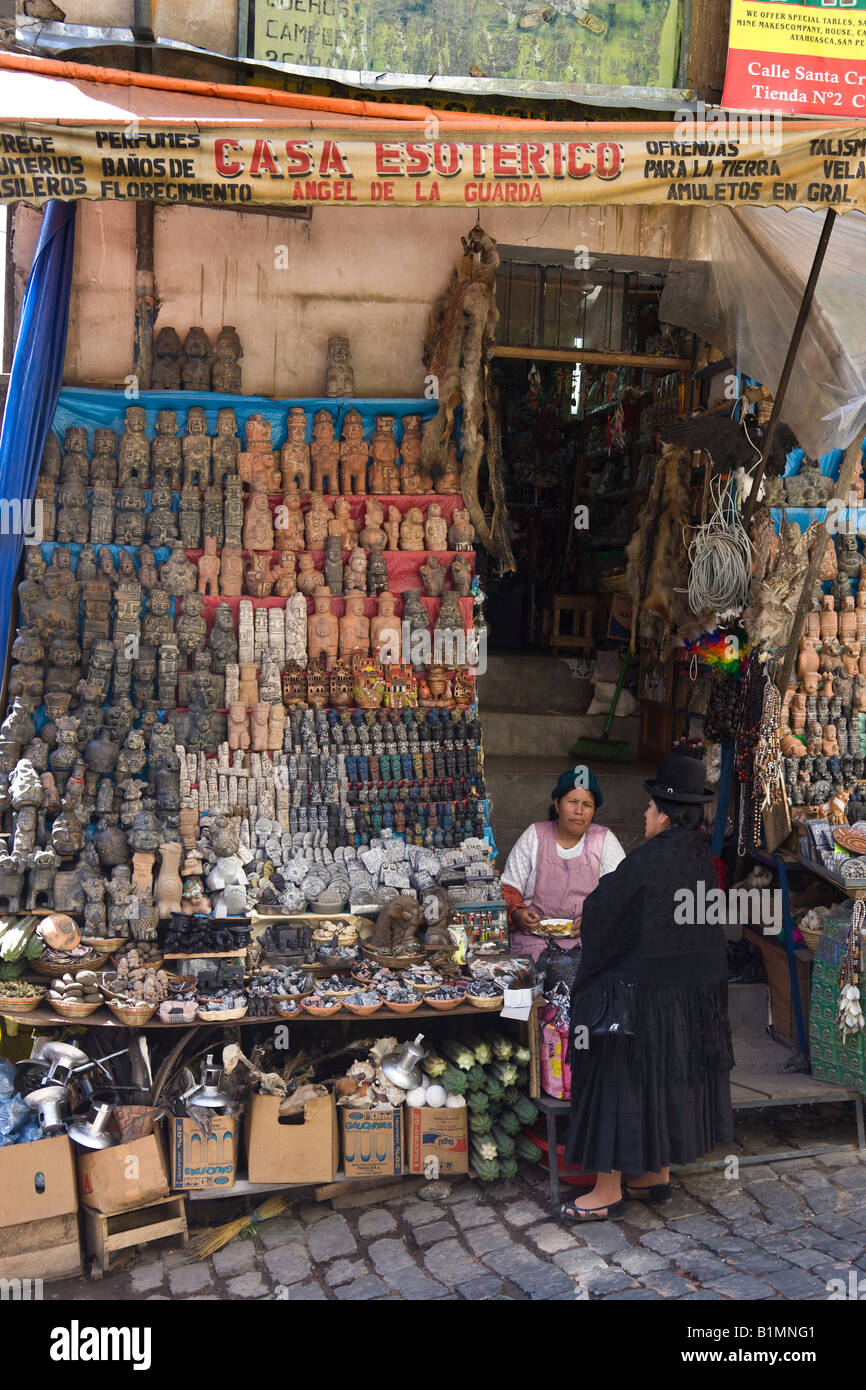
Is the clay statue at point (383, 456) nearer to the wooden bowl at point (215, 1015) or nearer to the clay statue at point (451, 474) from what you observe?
the clay statue at point (451, 474)

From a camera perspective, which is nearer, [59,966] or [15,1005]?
[15,1005]

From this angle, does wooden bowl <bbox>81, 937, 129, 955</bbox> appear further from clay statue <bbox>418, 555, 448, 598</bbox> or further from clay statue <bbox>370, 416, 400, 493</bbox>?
clay statue <bbox>370, 416, 400, 493</bbox>

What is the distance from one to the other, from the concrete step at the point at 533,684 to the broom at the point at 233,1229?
4.65 meters

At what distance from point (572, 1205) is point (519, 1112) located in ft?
1.37

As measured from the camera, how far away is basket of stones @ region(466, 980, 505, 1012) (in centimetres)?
445

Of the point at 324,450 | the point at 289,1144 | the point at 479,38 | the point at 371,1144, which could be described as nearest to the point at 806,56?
the point at 479,38

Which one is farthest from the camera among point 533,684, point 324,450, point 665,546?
point 533,684

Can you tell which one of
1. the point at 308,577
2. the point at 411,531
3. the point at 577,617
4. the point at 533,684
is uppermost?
the point at 411,531

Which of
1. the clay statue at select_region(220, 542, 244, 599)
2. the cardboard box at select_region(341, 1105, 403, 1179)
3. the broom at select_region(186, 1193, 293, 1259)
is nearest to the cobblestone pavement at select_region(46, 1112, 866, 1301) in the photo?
the broom at select_region(186, 1193, 293, 1259)

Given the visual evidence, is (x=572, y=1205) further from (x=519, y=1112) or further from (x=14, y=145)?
(x=14, y=145)

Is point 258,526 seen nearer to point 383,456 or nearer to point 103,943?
point 383,456

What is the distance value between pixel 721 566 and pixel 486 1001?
256 cm

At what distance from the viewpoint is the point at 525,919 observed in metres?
4.95

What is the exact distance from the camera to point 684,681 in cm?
704
